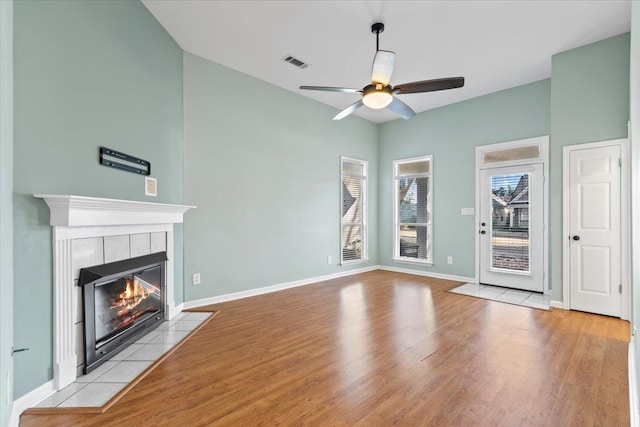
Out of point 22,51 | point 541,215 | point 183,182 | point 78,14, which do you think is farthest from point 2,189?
point 541,215

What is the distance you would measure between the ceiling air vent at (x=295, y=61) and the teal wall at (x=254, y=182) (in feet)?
2.39

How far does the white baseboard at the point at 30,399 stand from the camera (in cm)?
172

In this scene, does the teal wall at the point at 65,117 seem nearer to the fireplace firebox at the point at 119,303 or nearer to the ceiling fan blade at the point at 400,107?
the fireplace firebox at the point at 119,303

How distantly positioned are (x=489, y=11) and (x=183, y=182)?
12.9 ft

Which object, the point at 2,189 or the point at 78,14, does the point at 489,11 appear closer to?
the point at 78,14

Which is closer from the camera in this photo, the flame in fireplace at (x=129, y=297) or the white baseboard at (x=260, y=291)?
the flame in fireplace at (x=129, y=297)

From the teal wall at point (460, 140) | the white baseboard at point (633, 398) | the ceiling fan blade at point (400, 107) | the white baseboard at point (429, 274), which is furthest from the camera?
the white baseboard at point (429, 274)

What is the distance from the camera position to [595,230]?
3.61 m

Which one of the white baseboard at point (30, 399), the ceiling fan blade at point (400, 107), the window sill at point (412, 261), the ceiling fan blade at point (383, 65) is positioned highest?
the ceiling fan blade at point (383, 65)

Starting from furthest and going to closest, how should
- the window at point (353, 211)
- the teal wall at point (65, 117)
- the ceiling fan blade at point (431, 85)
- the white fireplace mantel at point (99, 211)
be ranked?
the window at point (353, 211), the ceiling fan blade at point (431, 85), the white fireplace mantel at point (99, 211), the teal wall at point (65, 117)

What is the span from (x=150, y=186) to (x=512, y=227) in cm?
530

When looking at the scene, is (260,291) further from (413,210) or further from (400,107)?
(413,210)

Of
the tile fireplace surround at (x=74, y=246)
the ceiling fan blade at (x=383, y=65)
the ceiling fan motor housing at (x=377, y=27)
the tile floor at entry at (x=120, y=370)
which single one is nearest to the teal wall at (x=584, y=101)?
the ceiling fan motor housing at (x=377, y=27)

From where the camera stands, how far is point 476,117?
530 cm
